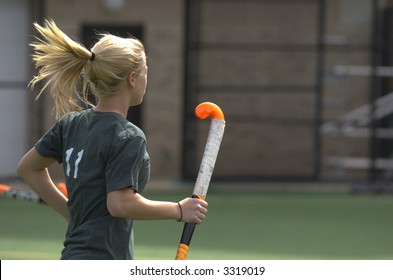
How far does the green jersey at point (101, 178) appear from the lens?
4324mm

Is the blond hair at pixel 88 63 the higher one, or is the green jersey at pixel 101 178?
the blond hair at pixel 88 63

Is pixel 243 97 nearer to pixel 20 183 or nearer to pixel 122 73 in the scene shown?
pixel 20 183

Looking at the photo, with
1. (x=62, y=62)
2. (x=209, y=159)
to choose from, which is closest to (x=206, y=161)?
(x=209, y=159)

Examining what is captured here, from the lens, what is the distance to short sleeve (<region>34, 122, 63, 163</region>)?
4648 millimetres

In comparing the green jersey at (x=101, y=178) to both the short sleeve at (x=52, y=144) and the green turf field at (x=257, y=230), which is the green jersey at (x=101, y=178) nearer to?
the short sleeve at (x=52, y=144)

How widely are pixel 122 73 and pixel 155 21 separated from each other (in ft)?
43.2

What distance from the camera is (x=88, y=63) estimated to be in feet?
14.8

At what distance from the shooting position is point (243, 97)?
17.7m

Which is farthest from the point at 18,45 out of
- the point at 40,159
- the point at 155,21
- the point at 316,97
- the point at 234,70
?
the point at 40,159

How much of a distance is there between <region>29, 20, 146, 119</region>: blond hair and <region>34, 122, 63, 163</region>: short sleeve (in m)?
0.10

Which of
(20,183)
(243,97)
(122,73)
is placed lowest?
(20,183)

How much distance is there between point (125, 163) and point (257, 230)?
24.5 ft

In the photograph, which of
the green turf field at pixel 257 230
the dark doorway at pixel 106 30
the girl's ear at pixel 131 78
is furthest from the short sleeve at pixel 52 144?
the dark doorway at pixel 106 30

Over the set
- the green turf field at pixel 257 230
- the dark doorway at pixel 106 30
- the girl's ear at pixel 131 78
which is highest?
the girl's ear at pixel 131 78
